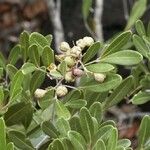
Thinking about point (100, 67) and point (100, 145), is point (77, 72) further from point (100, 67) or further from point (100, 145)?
point (100, 145)

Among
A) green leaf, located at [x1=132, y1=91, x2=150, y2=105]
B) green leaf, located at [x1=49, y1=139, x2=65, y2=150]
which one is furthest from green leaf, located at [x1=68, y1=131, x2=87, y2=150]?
green leaf, located at [x1=132, y1=91, x2=150, y2=105]

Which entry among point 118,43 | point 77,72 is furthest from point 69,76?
point 118,43

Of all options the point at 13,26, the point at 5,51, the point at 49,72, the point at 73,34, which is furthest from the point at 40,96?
the point at 13,26

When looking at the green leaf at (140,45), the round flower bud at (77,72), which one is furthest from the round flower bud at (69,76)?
the green leaf at (140,45)

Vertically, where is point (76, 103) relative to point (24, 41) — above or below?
below

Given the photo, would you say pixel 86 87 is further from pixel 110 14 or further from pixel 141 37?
pixel 110 14

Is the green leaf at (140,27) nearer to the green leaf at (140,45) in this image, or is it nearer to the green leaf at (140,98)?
the green leaf at (140,45)

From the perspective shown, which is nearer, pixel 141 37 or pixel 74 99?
pixel 74 99
